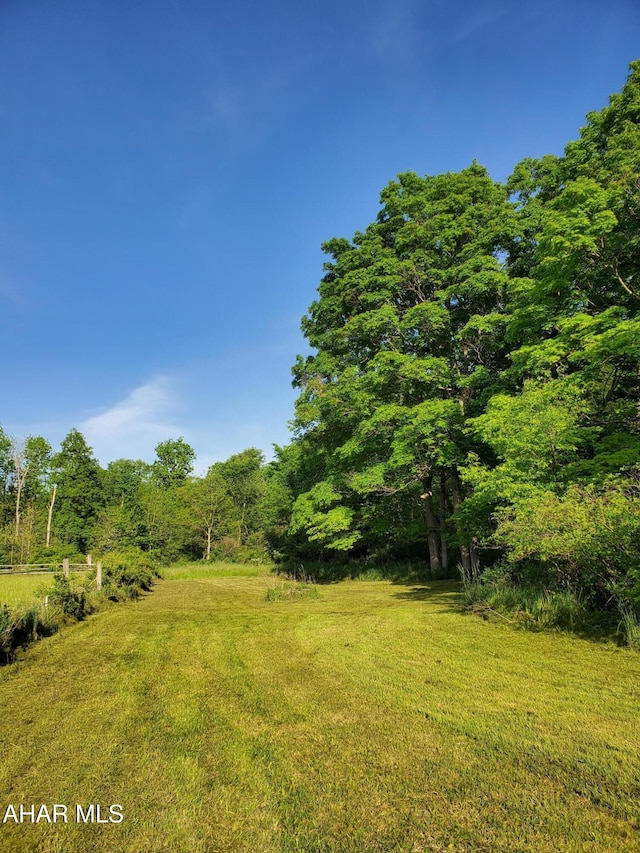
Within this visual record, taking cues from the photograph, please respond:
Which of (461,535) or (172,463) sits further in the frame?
(172,463)

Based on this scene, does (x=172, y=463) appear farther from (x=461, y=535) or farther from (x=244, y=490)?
(x=461, y=535)

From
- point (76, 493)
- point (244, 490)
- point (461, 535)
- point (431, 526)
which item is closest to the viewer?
point (461, 535)

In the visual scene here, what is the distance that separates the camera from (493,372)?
627 inches

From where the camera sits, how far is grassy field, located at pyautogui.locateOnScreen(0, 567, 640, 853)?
2.48m

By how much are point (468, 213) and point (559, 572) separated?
1365cm

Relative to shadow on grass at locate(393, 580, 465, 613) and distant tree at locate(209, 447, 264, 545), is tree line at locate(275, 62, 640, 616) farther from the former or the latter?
distant tree at locate(209, 447, 264, 545)

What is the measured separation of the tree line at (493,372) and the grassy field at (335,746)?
8.24 ft

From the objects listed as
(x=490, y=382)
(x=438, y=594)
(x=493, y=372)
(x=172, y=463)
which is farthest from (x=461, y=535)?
(x=172, y=463)

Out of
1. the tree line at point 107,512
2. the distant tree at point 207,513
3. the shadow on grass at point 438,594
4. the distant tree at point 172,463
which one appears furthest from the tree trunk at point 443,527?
the distant tree at point 172,463

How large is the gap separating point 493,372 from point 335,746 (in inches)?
581

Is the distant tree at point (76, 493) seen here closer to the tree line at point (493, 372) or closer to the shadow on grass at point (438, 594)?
the tree line at point (493, 372)

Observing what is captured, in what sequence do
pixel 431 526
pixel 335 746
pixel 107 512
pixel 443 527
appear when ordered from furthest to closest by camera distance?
pixel 107 512, pixel 431 526, pixel 443 527, pixel 335 746

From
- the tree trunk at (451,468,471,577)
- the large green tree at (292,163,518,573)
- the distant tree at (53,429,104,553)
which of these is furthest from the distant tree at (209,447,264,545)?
the tree trunk at (451,468,471,577)

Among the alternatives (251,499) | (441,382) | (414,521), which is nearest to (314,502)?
(414,521)
